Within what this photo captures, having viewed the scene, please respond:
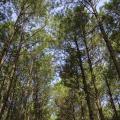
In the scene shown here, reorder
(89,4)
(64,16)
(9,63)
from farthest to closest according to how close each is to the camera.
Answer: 1. (9,63)
2. (64,16)
3. (89,4)

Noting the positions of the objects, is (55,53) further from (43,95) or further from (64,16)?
(43,95)

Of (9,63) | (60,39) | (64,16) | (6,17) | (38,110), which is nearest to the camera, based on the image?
(6,17)

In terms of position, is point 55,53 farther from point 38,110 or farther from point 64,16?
point 38,110

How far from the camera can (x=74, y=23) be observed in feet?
53.8

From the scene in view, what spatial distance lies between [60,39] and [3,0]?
514 centimetres

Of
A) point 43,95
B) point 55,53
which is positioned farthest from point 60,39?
point 43,95

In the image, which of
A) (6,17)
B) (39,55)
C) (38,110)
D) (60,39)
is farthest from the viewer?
(38,110)

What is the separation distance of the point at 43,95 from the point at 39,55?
19.3ft

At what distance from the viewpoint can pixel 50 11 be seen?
54.4 ft

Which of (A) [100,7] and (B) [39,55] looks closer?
(A) [100,7]

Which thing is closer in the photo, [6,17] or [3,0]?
[3,0]

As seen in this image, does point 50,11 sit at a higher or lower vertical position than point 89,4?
higher

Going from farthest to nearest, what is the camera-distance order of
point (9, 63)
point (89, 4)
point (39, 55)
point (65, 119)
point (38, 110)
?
point (65, 119), point (38, 110), point (39, 55), point (9, 63), point (89, 4)

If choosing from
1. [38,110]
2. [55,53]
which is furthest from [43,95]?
[55,53]
